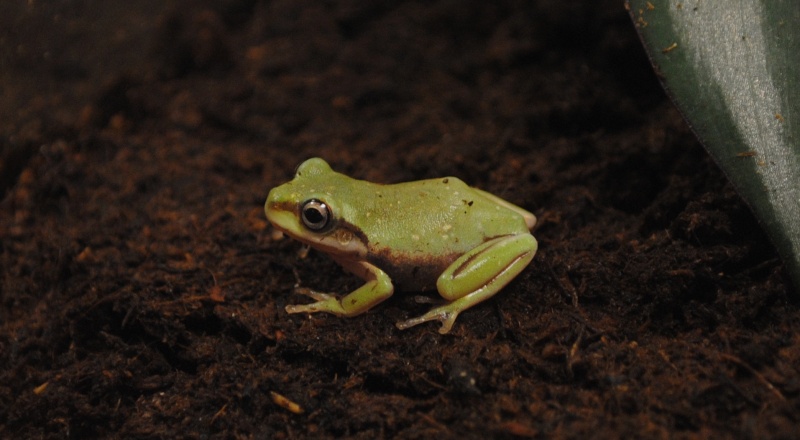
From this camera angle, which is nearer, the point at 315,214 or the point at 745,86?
the point at 745,86

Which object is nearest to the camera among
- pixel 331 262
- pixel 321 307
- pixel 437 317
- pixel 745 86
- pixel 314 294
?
pixel 745 86

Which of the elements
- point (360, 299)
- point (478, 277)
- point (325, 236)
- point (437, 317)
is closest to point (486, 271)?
point (478, 277)

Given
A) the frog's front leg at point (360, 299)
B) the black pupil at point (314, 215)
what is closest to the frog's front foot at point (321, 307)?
the frog's front leg at point (360, 299)

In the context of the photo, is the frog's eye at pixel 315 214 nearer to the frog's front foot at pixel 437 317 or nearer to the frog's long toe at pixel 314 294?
the frog's long toe at pixel 314 294

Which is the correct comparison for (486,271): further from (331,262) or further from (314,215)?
(331,262)

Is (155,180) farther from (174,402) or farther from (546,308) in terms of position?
(546,308)

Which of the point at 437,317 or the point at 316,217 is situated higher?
the point at 316,217
